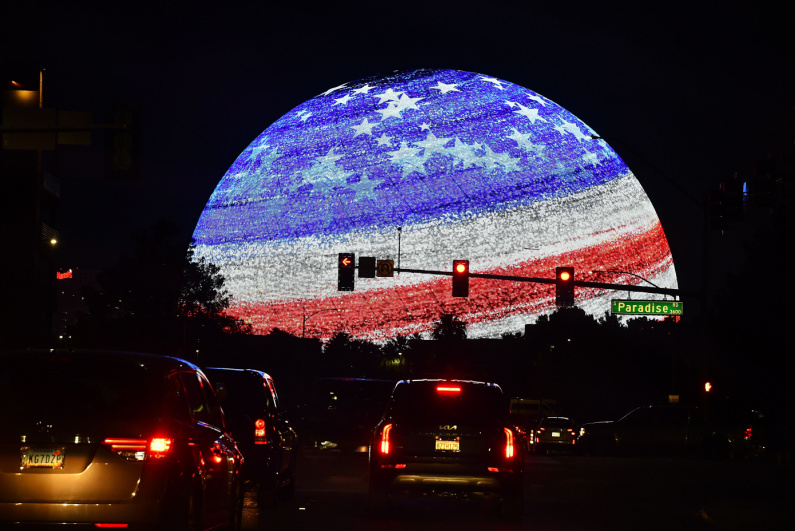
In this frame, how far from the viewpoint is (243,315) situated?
82625mm

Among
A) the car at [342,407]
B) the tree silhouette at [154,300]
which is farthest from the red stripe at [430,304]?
the car at [342,407]

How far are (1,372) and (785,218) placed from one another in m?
24.5

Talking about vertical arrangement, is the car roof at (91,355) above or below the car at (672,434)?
above

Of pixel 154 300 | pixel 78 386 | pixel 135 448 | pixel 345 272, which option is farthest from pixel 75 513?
pixel 154 300

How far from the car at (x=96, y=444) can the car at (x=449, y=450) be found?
233 inches

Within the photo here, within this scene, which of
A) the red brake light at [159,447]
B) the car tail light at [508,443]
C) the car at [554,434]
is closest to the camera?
the red brake light at [159,447]

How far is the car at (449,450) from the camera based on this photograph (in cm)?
1398

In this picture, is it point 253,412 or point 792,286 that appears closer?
point 253,412

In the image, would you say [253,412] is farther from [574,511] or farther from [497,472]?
[574,511]

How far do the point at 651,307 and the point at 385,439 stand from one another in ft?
68.3

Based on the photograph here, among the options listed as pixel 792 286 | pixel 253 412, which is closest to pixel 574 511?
pixel 253 412

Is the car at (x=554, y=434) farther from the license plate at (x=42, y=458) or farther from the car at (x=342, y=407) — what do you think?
the license plate at (x=42, y=458)

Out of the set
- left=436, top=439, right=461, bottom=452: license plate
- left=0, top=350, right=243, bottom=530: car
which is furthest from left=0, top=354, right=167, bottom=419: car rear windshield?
left=436, top=439, right=461, bottom=452: license plate

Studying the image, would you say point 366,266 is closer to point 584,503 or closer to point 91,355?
point 584,503
